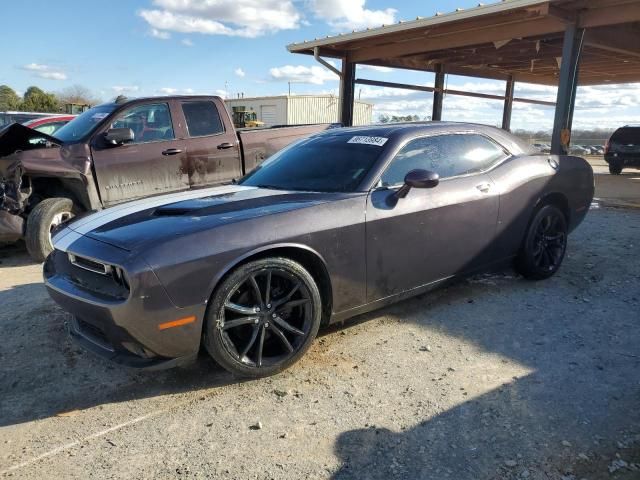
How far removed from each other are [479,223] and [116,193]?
172 inches

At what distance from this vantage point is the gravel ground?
2.32 metres

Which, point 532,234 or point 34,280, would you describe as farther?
point 34,280

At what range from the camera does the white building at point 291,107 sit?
38.3 metres

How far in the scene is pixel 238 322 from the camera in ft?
9.52

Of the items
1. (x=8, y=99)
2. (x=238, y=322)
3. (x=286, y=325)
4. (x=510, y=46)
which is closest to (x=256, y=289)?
(x=238, y=322)

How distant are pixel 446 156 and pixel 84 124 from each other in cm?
468

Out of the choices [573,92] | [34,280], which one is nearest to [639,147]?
[573,92]

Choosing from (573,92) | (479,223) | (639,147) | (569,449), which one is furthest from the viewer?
(639,147)

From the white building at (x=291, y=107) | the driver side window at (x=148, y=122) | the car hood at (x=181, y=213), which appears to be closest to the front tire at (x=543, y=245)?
the car hood at (x=181, y=213)

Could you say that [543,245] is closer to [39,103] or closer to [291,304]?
[291,304]

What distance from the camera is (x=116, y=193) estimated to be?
614 centimetres

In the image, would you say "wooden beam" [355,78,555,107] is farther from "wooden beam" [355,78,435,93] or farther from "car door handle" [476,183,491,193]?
"car door handle" [476,183,491,193]

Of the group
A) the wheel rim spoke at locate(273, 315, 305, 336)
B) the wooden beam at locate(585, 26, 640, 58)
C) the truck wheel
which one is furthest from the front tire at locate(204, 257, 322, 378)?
the wooden beam at locate(585, 26, 640, 58)

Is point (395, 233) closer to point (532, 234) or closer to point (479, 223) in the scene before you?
point (479, 223)
